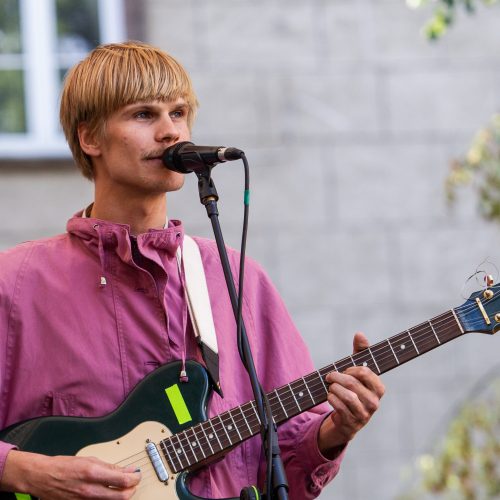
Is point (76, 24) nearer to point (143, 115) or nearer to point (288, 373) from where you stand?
point (143, 115)

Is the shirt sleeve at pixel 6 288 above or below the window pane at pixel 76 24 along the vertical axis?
below

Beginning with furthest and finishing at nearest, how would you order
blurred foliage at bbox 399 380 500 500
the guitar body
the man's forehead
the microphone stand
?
blurred foliage at bbox 399 380 500 500
the man's forehead
the guitar body
the microphone stand

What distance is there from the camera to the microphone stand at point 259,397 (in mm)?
2814

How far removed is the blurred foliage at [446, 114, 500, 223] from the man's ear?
2395 mm

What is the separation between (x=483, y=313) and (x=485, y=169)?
260 centimetres

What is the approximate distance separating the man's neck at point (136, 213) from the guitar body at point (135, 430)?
0.42 meters

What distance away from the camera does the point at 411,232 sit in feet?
20.9

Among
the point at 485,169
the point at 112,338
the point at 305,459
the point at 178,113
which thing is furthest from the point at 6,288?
Answer: the point at 485,169

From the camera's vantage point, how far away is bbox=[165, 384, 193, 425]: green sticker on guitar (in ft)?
10.2

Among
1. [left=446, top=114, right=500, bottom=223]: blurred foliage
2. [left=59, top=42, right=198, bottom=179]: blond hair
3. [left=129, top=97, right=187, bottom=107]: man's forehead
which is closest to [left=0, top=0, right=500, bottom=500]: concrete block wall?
[left=446, top=114, right=500, bottom=223]: blurred foliage

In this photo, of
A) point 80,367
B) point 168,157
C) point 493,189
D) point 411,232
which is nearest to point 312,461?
point 80,367

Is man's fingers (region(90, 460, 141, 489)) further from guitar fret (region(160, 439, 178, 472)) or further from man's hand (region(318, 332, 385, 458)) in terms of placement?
man's hand (region(318, 332, 385, 458))

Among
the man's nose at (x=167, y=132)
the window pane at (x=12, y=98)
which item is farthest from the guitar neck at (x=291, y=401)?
the window pane at (x=12, y=98)

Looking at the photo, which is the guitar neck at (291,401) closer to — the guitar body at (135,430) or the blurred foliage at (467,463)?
the guitar body at (135,430)
